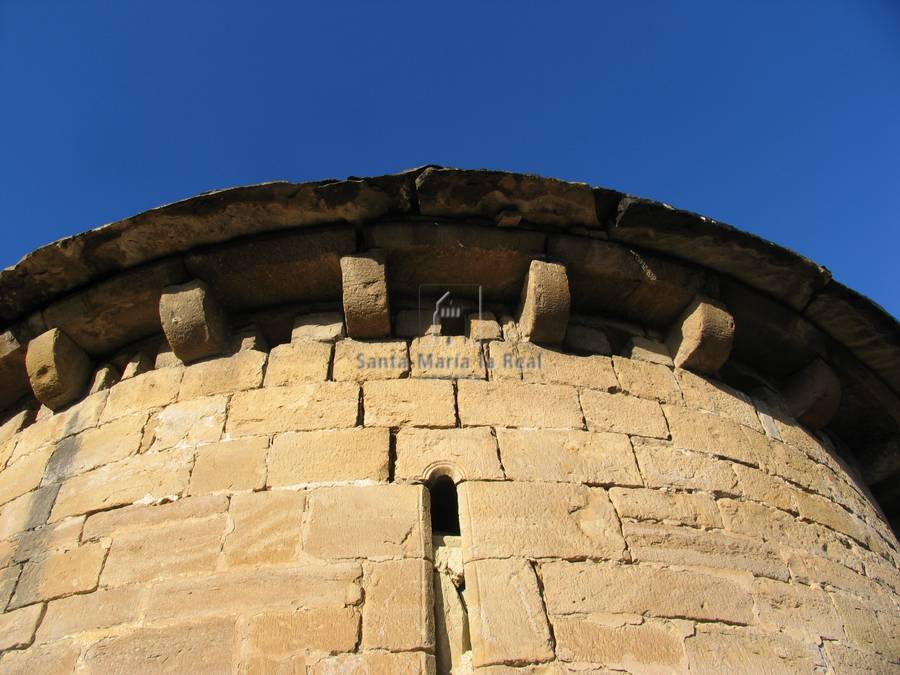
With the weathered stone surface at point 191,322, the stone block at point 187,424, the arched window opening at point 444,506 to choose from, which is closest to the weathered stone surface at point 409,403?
the arched window opening at point 444,506

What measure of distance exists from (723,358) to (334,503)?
7.66ft

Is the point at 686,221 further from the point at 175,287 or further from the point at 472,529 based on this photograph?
the point at 175,287

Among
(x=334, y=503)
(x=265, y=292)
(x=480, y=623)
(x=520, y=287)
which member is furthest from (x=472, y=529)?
(x=265, y=292)

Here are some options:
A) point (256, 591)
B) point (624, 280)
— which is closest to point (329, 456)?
point (256, 591)

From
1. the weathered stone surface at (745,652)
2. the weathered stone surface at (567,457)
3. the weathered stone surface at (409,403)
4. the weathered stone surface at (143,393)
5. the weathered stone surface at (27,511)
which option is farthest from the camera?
the weathered stone surface at (143,393)

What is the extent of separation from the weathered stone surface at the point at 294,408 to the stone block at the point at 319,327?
0.41 metres

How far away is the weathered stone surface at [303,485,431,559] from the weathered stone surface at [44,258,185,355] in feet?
5.55

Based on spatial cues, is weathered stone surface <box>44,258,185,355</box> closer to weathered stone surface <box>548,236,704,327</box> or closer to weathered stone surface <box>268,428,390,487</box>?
weathered stone surface <box>268,428,390,487</box>

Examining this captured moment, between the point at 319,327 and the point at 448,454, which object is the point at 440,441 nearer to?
the point at 448,454

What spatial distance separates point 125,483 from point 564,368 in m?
2.18

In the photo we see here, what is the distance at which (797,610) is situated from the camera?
3080 mm

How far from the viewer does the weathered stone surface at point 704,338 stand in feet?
13.3

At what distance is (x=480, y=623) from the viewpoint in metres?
2.69

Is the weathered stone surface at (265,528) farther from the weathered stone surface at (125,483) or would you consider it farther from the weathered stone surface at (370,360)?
the weathered stone surface at (370,360)
